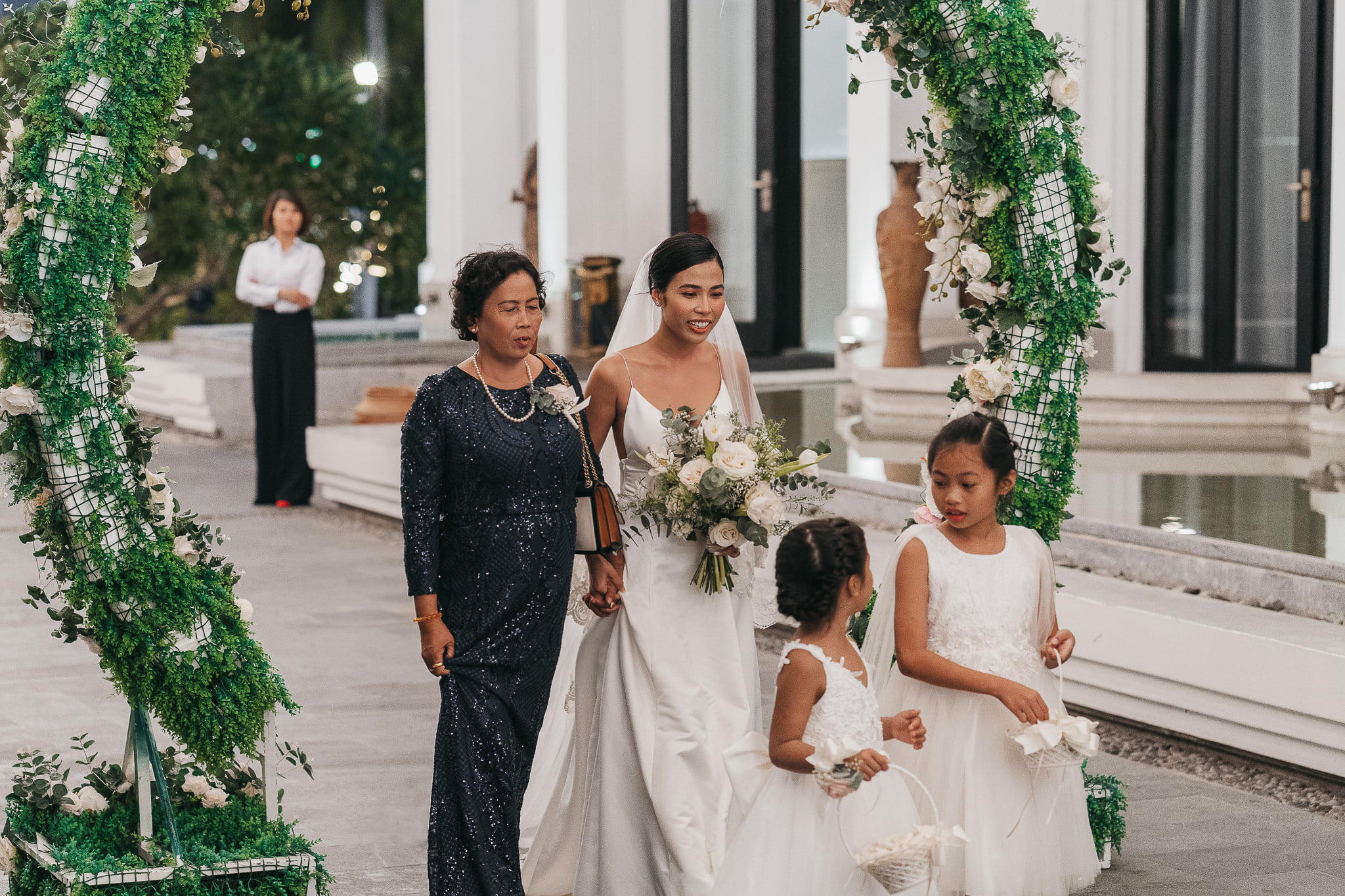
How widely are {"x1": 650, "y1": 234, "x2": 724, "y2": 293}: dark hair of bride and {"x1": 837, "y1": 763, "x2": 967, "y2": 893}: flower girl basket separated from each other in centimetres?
143

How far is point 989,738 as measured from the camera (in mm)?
4066

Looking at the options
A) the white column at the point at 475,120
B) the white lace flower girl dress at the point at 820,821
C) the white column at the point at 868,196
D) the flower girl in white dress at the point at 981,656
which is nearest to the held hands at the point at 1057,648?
the flower girl in white dress at the point at 981,656

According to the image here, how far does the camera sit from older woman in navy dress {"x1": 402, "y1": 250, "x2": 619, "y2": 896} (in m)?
3.88

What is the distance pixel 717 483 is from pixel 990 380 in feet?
2.88

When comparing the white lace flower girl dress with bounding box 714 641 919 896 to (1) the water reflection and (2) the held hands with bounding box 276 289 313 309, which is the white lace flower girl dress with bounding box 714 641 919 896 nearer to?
(1) the water reflection

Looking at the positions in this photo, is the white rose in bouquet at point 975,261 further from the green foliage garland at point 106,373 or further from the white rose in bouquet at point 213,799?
the white rose in bouquet at point 213,799

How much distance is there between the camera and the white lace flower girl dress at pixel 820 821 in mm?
3516

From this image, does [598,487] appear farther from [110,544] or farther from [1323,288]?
[1323,288]

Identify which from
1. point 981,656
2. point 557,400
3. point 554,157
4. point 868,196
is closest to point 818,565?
point 981,656

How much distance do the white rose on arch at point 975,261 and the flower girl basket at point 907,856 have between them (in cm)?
163

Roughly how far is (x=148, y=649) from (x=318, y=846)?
1.21m

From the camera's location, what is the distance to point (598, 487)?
13.7 ft

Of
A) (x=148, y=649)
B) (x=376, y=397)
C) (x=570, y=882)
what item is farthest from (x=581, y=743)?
(x=376, y=397)

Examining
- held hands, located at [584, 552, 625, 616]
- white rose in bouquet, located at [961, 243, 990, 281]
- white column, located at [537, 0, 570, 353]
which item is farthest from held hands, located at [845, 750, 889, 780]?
white column, located at [537, 0, 570, 353]
